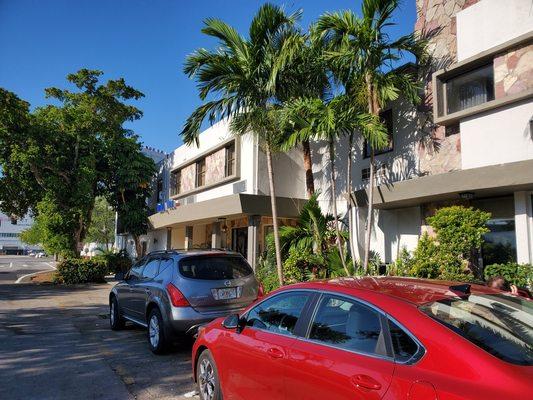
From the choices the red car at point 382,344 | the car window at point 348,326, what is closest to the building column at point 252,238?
the red car at point 382,344

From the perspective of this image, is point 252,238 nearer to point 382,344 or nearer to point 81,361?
point 81,361

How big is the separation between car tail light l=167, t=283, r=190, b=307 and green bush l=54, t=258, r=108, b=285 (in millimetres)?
14899

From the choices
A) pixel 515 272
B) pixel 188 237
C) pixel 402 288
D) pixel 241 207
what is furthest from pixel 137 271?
pixel 188 237

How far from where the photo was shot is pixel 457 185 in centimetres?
884

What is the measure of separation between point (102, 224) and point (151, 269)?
152 ft

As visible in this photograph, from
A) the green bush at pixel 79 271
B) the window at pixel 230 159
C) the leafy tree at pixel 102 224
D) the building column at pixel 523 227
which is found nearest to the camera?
the building column at pixel 523 227

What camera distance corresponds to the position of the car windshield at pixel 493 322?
251 cm

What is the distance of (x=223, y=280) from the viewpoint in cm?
714

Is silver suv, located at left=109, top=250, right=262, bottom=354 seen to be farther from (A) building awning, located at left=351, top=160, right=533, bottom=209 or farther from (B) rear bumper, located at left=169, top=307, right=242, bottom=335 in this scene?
(A) building awning, located at left=351, top=160, right=533, bottom=209

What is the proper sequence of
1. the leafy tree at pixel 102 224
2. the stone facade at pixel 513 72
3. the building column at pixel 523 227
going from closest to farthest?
the stone facade at pixel 513 72 < the building column at pixel 523 227 < the leafy tree at pixel 102 224

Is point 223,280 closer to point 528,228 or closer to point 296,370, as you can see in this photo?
point 296,370

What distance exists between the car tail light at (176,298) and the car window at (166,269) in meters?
0.28

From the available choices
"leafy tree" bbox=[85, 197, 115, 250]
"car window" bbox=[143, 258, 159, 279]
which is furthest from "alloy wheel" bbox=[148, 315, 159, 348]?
A: "leafy tree" bbox=[85, 197, 115, 250]

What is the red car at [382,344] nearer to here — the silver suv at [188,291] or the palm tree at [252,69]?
the silver suv at [188,291]
